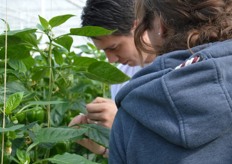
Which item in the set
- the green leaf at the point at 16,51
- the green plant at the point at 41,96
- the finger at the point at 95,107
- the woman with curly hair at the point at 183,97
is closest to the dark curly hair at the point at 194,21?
the woman with curly hair at the point at 183,97

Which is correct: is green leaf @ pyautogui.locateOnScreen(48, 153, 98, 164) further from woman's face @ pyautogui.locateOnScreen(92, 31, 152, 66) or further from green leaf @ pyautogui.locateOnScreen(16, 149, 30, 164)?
woman's face @ pyautogui.locateOnScreen(92, 31, 152, 66)

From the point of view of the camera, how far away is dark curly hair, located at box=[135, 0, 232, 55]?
79cm

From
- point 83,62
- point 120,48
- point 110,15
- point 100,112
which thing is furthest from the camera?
point 120,48

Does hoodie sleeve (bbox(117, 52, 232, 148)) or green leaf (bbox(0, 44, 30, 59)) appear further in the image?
green leaf (bbox(0, 44, 30, 59))

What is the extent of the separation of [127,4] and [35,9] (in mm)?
4421

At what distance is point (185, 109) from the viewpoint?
0.73 m

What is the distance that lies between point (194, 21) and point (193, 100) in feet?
0.57

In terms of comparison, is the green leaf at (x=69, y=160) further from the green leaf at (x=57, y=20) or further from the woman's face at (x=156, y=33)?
the green leaf at (x=57, y=20)

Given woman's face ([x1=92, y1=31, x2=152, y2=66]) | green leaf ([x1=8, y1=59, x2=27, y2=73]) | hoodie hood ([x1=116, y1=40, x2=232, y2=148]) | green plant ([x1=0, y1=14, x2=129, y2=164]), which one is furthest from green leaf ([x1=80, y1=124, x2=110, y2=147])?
woman's face ([x1=92, y1=31, x2=152, y2=66])

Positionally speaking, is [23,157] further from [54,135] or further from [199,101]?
[199,101]

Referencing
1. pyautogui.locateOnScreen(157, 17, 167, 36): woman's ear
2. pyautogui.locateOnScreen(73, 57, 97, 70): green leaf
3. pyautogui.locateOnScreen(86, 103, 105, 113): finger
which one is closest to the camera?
pyautogui.locateOnScreen(157, 17, 167, 36): woman's ear

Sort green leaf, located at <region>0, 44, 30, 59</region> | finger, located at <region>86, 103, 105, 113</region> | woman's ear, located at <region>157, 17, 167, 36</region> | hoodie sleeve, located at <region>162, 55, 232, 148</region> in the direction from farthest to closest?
finger, located at <region>86, 103, 105, 113</region>, green leaf, located at <region>0, 44, 30, 59</region>, woman's ear, located at <region>157, 17, 167, 36</region>, hoodie sleeve, located at <region>162, 55, 232, 148</region>

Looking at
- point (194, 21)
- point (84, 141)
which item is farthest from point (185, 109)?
point (84, 141)

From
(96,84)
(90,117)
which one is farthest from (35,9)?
(90,117)
